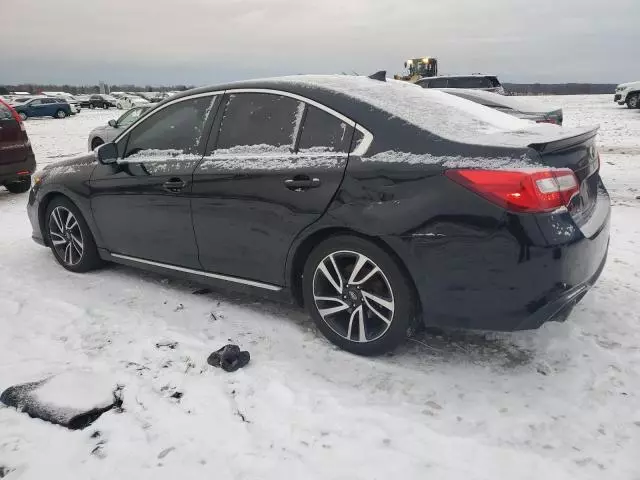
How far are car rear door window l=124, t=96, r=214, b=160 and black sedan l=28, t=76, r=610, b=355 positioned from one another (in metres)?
0.01

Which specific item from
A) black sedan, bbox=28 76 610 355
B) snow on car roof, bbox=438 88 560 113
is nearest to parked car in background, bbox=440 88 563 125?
snow on car roof, bbox=438 88 560 113

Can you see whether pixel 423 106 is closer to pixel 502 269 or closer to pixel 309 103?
pixel 309 103

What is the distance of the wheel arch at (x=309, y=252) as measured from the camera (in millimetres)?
2854

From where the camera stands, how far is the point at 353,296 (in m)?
3.05

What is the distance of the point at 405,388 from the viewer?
9.24 ft

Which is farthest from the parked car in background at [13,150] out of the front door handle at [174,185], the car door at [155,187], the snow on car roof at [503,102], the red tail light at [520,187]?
the red tail light at [520,187]

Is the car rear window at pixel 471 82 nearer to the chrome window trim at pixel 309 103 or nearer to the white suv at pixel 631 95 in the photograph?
the white suv at pixel 631 95

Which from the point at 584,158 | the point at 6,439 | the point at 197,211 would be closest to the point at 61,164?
the point at 197,211

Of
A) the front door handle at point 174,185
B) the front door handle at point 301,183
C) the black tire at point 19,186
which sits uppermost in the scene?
the front door handle at point 301,183

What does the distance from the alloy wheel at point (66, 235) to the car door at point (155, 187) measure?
0.39m

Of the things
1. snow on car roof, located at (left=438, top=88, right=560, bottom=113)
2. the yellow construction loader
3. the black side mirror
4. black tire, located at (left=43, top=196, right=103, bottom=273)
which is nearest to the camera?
the black side mirror

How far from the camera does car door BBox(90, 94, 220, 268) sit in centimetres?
372

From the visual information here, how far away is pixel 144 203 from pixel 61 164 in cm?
136

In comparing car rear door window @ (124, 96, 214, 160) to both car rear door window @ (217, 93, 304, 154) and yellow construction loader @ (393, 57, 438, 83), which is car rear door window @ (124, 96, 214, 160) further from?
yellow construction loader @ (393, 57, 438, 83)
